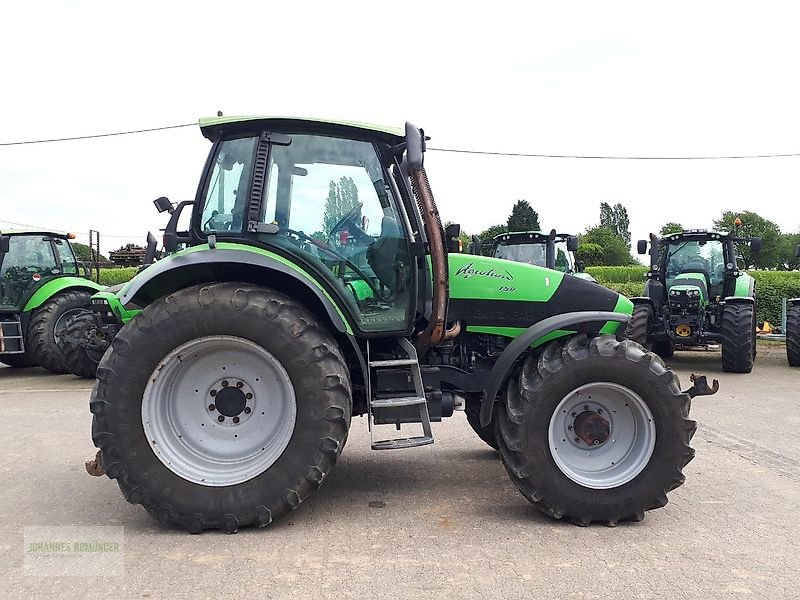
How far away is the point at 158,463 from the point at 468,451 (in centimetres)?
267

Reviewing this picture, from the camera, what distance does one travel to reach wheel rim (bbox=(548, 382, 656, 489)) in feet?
12.7

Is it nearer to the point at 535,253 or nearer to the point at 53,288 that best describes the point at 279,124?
the point at 53,288

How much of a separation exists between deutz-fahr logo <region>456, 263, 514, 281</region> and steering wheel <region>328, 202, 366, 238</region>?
764 millimetres

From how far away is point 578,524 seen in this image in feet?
12.4

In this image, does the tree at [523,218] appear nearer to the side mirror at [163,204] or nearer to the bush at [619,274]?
the bush at [619,274]

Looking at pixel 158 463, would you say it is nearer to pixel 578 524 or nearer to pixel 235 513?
pixel 235 513

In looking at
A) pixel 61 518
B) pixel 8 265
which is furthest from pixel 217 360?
pixel 8 265

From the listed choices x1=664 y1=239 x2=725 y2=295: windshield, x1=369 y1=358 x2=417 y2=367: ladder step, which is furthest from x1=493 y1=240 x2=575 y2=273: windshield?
x1=369 y1=358 x2=417 y2=367: ladder step

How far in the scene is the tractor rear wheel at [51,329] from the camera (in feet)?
33.2

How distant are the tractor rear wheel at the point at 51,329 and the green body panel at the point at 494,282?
7.95 meters

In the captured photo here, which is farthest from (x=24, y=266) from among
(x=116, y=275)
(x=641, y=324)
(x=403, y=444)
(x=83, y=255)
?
(x=83, y=255)

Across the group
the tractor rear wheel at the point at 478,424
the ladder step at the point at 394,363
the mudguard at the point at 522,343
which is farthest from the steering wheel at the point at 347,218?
the tractor rear wheel at the point at 478,424

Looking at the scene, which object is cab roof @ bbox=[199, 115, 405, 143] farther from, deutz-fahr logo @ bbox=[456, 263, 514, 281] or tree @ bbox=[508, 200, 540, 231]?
tree @ bbox=[508, 200, 540, 231]

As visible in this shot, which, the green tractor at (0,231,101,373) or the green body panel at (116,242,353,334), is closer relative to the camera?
the green body panel at (116,242,353,334)
